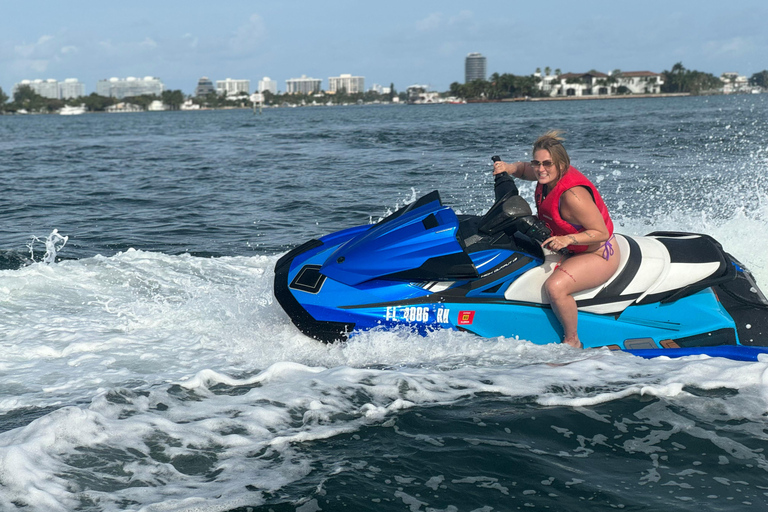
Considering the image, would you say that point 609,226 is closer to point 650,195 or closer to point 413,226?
point 413,226

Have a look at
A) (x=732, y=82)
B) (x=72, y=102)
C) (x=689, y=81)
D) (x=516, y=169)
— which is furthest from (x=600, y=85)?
(x=516, y=169)

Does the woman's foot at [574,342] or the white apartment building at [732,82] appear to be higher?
the white apartment building at [732,82]

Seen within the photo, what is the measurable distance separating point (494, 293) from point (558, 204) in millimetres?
656

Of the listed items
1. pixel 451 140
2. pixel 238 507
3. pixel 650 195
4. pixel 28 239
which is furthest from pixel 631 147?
pixel 238 507

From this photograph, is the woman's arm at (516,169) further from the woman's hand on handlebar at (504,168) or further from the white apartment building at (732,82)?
the white apartment building at (732,82)

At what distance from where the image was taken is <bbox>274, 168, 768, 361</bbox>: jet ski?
14.3ft

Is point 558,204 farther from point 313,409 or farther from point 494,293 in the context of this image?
point 313,409

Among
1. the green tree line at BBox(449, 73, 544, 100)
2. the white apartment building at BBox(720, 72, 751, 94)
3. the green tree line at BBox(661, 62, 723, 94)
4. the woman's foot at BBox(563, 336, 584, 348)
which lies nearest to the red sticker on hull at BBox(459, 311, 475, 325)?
the woman's foot at BBox(563, 336, 584, 348)

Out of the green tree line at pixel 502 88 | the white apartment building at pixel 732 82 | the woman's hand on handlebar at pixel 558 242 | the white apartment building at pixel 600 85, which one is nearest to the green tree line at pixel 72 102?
the green tree line at pixel 502 88

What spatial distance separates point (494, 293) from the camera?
4387 millimetres

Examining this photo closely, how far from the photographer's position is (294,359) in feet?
14.8

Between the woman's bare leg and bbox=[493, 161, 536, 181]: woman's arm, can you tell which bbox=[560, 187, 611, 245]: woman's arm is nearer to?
the woman's bare leg

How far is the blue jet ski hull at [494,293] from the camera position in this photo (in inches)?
172

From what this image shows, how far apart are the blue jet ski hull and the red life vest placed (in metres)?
0.16
